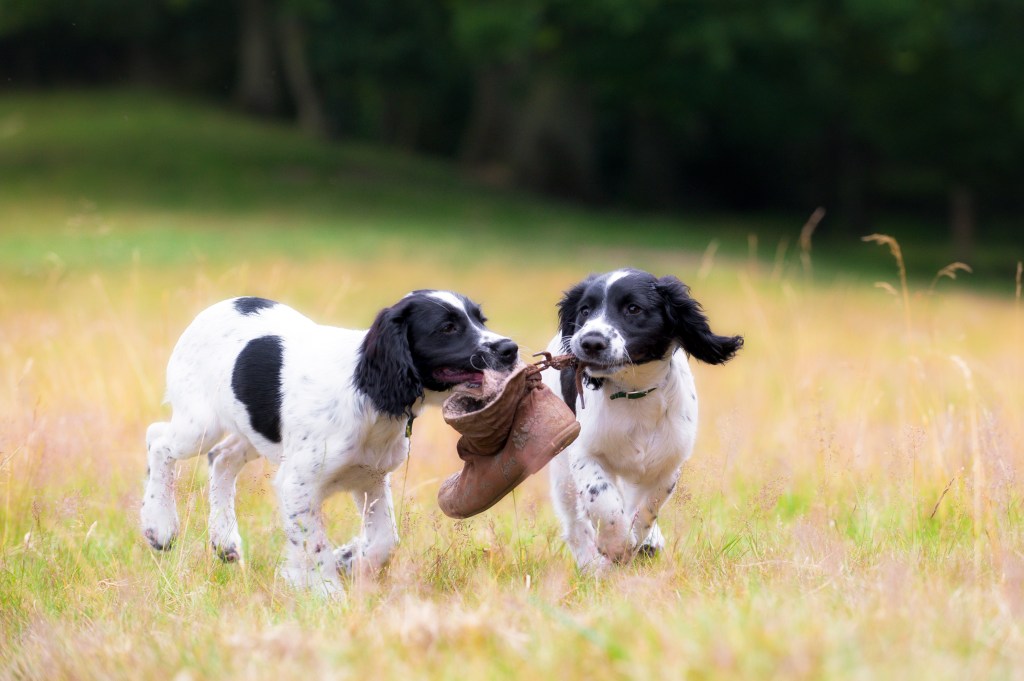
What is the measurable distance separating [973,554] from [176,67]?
135 feet

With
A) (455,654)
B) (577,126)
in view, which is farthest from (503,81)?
(455,654)

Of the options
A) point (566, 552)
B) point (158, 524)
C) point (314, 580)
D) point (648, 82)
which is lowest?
point (158, 524)

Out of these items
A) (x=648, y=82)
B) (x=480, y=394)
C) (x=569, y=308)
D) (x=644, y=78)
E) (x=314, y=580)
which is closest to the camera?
(x=480, y=394)

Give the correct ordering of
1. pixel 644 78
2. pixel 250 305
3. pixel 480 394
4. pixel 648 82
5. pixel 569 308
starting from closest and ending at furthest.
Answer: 1. pixel 480 394
2. pixel 569 308
3. pixel 250 305
4. pixel 644 78
5. pixel 648 82

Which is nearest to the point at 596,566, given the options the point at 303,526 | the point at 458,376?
the point at 458,376

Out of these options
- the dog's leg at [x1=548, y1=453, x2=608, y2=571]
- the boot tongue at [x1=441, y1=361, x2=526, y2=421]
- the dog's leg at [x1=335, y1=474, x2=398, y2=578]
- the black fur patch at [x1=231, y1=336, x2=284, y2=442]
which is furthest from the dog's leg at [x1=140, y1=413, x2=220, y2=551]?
the dog's leg at [x1=548, y1=453, x2=608, y2=571]

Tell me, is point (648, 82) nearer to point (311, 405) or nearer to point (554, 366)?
point (554, 366)

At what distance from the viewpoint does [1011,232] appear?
42000 millimetres

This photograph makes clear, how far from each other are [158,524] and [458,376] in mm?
1568

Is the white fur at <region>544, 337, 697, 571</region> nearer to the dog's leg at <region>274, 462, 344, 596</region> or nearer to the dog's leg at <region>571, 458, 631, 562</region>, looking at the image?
the dog's leg at <region>571, 458, 631, 562</region>

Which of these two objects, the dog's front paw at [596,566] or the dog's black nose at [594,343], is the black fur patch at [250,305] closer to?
the dog's black nose at [594,343]

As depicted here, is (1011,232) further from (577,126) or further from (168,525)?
(168,525)

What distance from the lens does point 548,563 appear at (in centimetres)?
468

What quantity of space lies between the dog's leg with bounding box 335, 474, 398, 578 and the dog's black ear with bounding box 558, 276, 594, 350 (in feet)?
3.26
